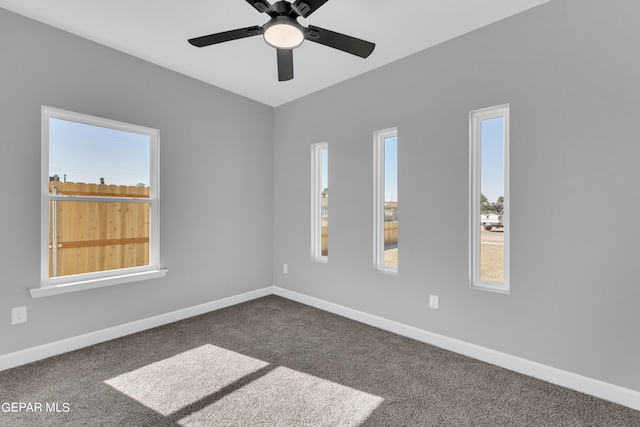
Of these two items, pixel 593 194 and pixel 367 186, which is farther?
pixel 367 186

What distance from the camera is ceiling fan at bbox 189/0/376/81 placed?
5.55 ft

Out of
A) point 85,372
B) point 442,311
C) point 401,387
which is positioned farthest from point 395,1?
point 85,372

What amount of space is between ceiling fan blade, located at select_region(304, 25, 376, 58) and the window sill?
269 centimetres

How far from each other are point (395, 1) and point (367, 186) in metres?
1.68

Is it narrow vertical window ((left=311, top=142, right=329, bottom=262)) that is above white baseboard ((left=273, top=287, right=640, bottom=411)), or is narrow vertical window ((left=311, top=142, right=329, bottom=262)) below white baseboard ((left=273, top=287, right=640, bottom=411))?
above

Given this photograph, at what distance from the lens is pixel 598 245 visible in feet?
6.45

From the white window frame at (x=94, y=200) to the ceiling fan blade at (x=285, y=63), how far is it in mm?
1699

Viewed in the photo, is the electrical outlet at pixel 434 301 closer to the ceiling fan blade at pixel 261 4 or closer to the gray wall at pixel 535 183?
the gray wall at pixel 535 183

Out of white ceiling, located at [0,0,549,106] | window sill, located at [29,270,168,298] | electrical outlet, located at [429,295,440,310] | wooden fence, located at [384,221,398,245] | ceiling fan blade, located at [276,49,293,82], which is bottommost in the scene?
electrical outlet, located at [429,295,440,310]

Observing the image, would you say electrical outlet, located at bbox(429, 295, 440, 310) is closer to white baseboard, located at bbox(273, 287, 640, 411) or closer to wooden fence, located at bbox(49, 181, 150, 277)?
white baseboard, located at bbox(273, 287, 640, 411)

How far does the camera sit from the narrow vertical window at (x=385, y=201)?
10.4 feet

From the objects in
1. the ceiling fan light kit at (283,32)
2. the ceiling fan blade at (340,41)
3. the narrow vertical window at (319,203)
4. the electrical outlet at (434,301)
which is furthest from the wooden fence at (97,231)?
the electrical outlet at (434,301)

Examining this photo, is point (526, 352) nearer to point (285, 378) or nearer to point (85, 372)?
point (285, 378)

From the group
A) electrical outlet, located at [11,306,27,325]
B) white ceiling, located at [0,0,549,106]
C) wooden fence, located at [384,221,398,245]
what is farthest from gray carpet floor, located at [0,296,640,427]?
white ceiling, located at [0,0,549,106]
